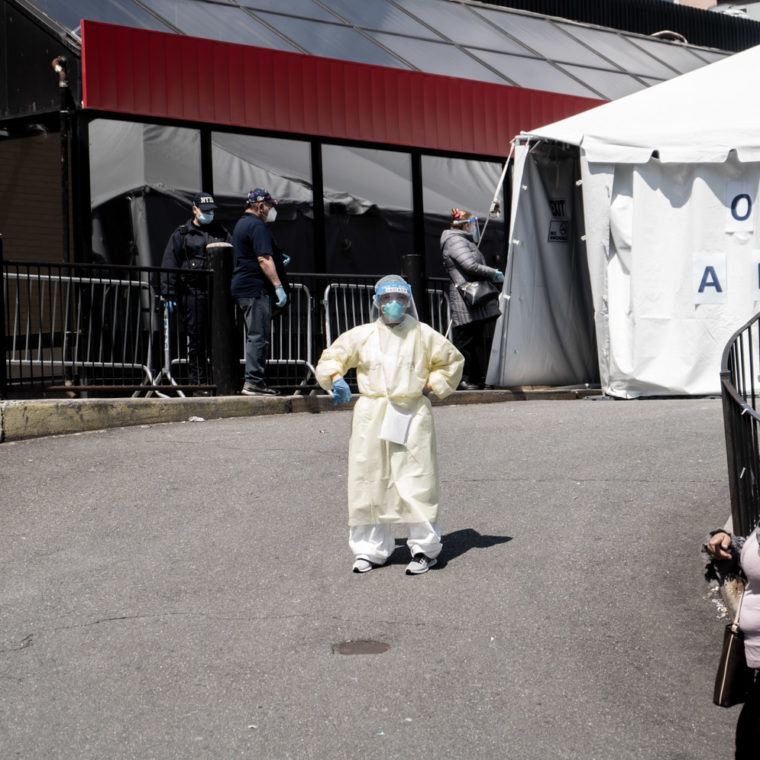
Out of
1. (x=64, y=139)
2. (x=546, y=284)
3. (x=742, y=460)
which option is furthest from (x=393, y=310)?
(x=546, y=284)

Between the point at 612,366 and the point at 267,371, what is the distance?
11.9ft

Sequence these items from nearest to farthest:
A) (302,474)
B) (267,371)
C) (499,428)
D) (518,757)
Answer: (518,757) < (302,474) < (499,428) < (267,371)

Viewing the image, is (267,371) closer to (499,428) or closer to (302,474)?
(499,428)

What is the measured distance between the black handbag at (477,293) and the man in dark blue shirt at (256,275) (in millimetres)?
2523

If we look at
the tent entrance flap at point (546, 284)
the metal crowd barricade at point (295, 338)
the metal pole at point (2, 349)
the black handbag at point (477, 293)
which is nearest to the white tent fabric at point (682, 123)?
the tent entrance flap at point (546, 284)

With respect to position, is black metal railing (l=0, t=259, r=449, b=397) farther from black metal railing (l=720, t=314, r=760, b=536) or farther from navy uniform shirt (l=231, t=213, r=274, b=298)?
black metal railing (l=720, t=314, r=760, b=536)

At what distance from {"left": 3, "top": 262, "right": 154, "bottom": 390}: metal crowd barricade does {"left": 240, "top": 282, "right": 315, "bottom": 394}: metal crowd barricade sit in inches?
53.7

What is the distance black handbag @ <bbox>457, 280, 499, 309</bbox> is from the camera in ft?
45.4

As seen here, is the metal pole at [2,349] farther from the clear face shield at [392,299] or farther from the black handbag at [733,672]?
the black handbag at [733,672]

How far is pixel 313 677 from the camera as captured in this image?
528 cm

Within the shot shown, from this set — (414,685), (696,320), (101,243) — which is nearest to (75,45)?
(101,243)

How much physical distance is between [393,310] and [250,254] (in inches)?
206

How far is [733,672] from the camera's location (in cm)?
398

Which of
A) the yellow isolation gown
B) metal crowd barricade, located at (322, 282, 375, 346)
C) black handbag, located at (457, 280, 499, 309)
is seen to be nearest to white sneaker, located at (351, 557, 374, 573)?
the yellow isolation gown
